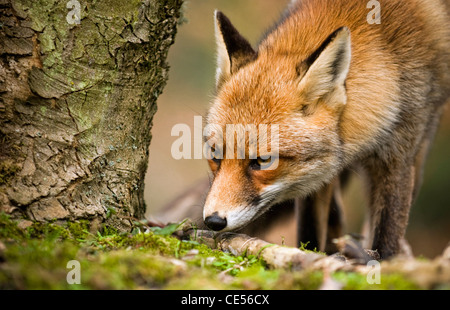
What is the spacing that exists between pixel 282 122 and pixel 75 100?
6.56ft

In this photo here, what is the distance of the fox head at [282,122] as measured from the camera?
4.25m

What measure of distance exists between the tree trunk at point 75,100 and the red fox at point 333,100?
90 cm

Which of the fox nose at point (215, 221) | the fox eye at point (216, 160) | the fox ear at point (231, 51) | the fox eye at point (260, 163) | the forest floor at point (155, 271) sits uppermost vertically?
the fox ear at point (231, 51)

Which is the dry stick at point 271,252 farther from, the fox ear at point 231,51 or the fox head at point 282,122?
the fox ear at point 231,51

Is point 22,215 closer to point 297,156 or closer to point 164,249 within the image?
point 164,249

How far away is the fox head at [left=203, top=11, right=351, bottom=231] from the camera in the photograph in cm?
425

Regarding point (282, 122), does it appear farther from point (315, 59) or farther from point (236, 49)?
point (236, 49)

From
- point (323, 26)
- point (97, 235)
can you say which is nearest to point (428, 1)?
point (323, 26)

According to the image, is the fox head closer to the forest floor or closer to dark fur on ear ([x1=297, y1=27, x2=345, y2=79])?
dark fur on ear ([x1=297, y1=27, x2=345, y2=79])

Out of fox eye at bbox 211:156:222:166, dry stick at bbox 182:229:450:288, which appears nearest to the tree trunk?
fox eye at bbox 211:156:222:166

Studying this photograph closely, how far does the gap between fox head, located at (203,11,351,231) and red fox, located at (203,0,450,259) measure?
1 centimetres

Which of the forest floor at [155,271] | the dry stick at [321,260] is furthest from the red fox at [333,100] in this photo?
the forest floor at [155,271]

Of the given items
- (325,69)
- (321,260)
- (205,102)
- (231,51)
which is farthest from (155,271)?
(205,102)
